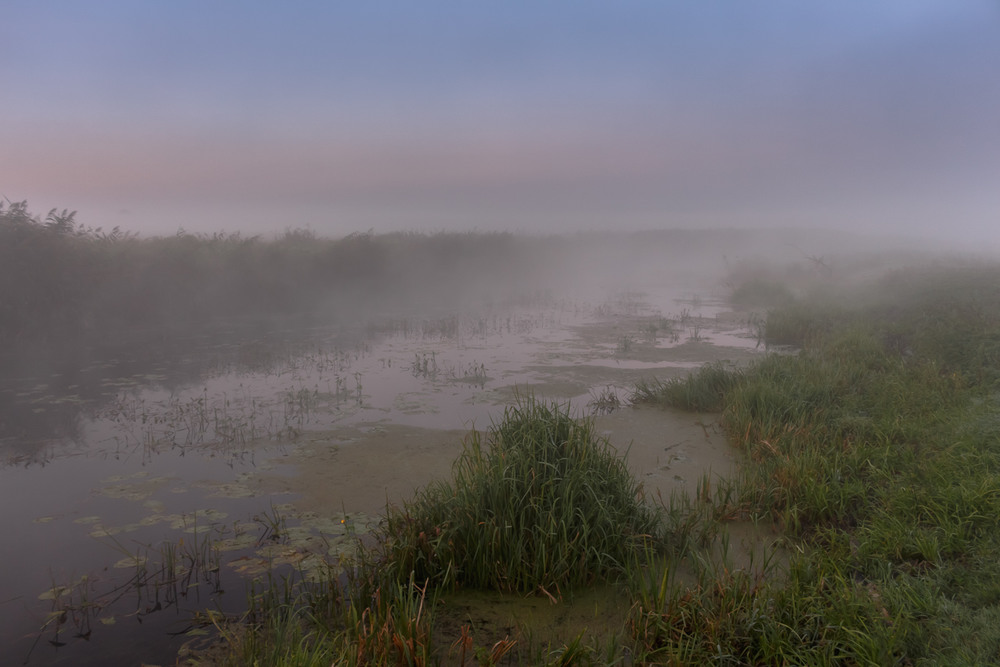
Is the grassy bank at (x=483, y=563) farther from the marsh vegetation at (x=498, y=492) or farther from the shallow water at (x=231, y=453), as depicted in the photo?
the shallow water at (x=231, y=453)

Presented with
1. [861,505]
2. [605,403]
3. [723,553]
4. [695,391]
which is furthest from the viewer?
[605,403]

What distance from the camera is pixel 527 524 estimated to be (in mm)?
3389

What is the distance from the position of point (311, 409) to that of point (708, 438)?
15.3ft

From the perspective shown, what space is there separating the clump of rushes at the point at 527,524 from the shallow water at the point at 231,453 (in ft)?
2.53

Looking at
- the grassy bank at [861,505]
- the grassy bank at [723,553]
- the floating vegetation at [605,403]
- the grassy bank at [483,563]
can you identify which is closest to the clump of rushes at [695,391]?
the grassy bank at [861,505]

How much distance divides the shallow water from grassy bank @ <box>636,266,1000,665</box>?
740mm

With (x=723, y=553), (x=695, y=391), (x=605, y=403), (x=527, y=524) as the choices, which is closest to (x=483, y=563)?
(x=527, y=524)

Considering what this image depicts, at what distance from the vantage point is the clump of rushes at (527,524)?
3195 millimetres

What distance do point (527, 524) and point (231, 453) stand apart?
11.8 feet

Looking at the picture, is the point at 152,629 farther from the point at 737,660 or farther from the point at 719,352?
the point at 719,352

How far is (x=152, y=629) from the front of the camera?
9.73 ft

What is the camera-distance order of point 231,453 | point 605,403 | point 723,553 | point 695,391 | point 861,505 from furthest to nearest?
point 605,403 → point 695,391 → point 231,453 → point 861,505 → point 723,553

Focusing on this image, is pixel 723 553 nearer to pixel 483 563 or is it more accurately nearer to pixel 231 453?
pixel 483 563

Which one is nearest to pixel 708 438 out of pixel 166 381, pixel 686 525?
pixel 686 525
